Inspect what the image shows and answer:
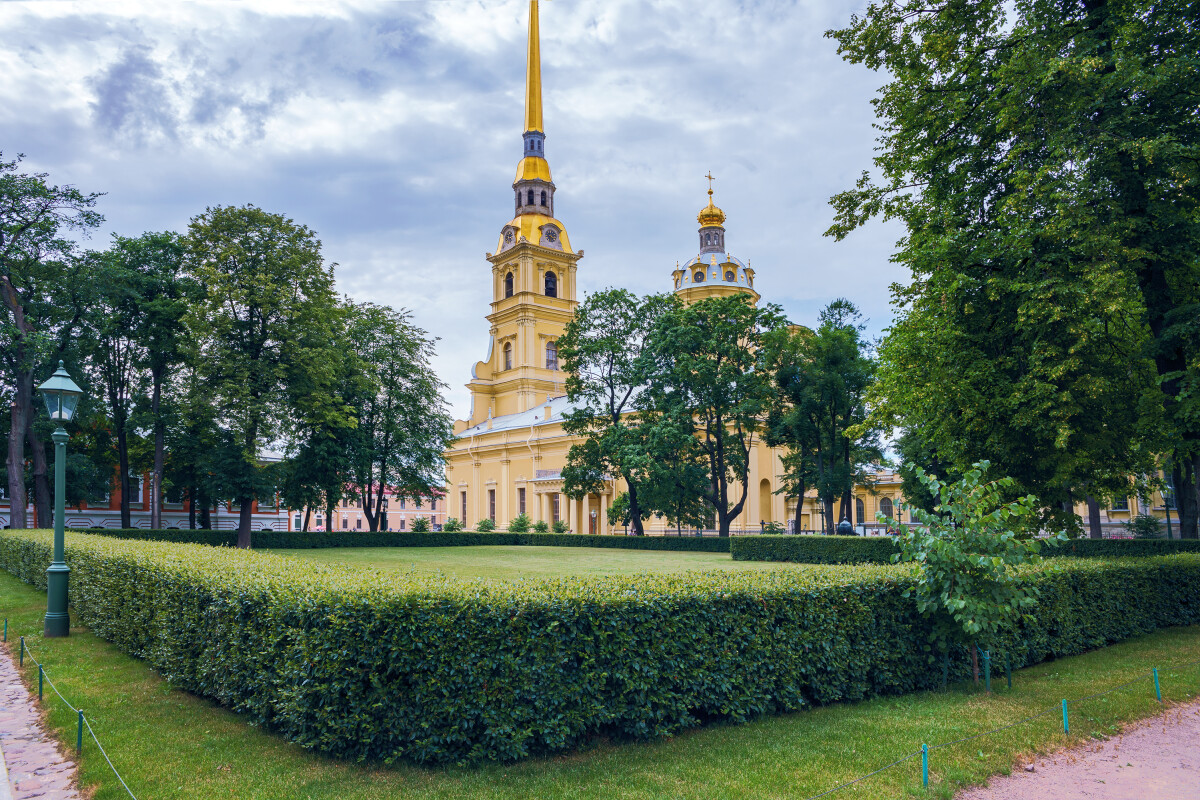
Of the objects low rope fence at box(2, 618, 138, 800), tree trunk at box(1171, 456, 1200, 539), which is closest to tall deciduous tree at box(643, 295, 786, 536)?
tree trunk at box(1171, 456, 1200, 539)

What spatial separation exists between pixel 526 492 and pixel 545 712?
5275cm

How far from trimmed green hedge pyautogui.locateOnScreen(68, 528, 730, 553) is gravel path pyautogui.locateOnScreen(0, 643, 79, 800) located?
25.0 metres

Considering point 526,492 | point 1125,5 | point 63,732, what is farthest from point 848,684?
point 526,492

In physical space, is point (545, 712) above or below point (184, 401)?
below

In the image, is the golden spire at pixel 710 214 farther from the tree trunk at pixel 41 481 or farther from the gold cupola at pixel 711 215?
the tree trunk at pixel 41 481

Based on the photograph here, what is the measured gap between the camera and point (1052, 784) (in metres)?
6.02

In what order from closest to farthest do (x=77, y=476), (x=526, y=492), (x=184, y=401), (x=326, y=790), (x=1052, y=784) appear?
(x=326, y=790) < (x=1052, y=784) < (x=184, y=401) < (x=77, y=476) < (x=526, y=492)

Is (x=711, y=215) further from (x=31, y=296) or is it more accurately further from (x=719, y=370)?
(x=31, y=296)

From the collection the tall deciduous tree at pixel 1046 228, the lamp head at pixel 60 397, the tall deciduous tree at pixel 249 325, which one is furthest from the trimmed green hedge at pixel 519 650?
the tall deciduous tree at pixel 249 325

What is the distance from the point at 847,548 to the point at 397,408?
84.7 feet

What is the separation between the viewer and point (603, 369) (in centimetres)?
4066

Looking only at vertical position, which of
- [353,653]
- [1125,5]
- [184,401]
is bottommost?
[353,653]

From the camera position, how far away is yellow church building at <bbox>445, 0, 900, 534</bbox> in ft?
189

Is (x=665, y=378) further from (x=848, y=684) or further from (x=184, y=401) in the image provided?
(x=848, y=684)
